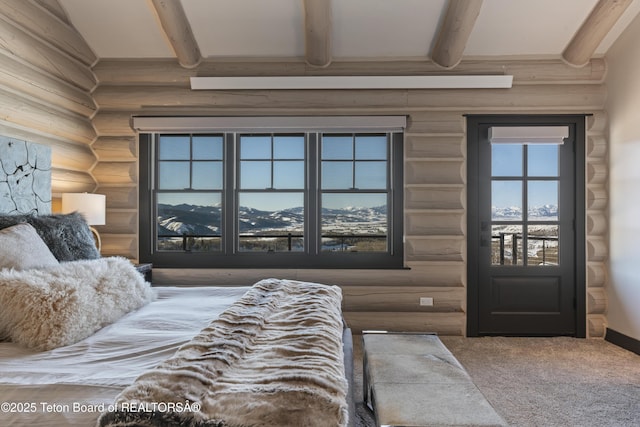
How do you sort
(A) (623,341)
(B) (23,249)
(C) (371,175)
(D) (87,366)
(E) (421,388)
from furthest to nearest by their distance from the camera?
(C) (371,175)
(A) (623,341)
(B) (23,249)
(E) (421,388)
(D) (87,366)

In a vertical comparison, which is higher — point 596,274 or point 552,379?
point 596,274

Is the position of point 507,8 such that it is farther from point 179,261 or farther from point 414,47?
point 179,261

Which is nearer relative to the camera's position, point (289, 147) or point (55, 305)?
point (55, 305)

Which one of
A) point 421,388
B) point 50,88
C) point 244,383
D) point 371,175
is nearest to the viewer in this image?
point 244,383

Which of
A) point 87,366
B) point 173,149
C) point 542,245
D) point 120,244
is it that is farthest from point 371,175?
point 87,366

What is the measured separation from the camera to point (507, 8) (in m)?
3.14

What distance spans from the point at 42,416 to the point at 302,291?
124 cm

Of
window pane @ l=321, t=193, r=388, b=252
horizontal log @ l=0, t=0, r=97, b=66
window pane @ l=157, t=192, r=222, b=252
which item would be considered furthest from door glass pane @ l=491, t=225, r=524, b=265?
horizontal log @ l=0, t=0, r=97, b=66

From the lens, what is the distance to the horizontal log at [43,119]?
8.81 ft

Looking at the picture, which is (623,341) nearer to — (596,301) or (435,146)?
(596,301)

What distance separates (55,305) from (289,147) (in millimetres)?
2707

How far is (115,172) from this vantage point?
3689 mm

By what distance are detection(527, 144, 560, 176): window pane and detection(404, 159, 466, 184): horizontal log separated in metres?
0.69

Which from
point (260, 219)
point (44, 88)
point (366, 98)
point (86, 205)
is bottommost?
point (260, 219)
